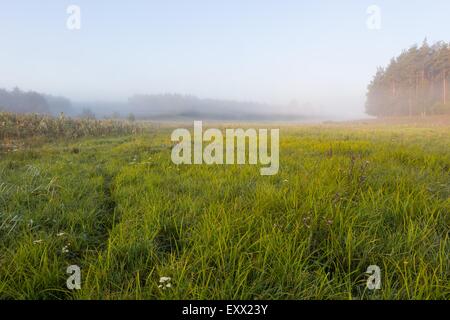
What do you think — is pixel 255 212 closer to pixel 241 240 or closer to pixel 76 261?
pixel 241 240

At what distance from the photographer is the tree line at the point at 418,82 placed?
180 feet

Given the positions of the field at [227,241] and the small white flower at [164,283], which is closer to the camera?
the small white flower at [164,283]

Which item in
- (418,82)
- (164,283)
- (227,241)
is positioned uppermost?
(418,82)

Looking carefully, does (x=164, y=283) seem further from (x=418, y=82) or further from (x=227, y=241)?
(x=418, y=82)

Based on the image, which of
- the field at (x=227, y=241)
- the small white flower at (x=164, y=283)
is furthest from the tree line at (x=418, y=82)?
the small white flower at (x=164, y=283)

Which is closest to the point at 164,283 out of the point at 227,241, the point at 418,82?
the point at 227,241

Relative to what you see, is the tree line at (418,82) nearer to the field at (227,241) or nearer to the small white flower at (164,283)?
the field at (227,241)

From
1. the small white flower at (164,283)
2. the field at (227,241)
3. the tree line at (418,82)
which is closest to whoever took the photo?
the small white flower at (164,283)

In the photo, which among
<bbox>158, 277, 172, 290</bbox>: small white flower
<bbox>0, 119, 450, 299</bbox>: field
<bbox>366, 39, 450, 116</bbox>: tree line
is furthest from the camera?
<bbox>366, 39, 450, 116</bbox>: tree line

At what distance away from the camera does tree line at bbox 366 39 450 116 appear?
54.9 meters

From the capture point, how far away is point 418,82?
60.4 metres

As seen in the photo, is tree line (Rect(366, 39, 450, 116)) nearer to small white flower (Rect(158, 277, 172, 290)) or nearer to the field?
the field

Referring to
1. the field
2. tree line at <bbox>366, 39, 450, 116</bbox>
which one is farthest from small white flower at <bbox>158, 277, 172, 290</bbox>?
tree line at <bbox>366, 39, 450, 116</bbox>
